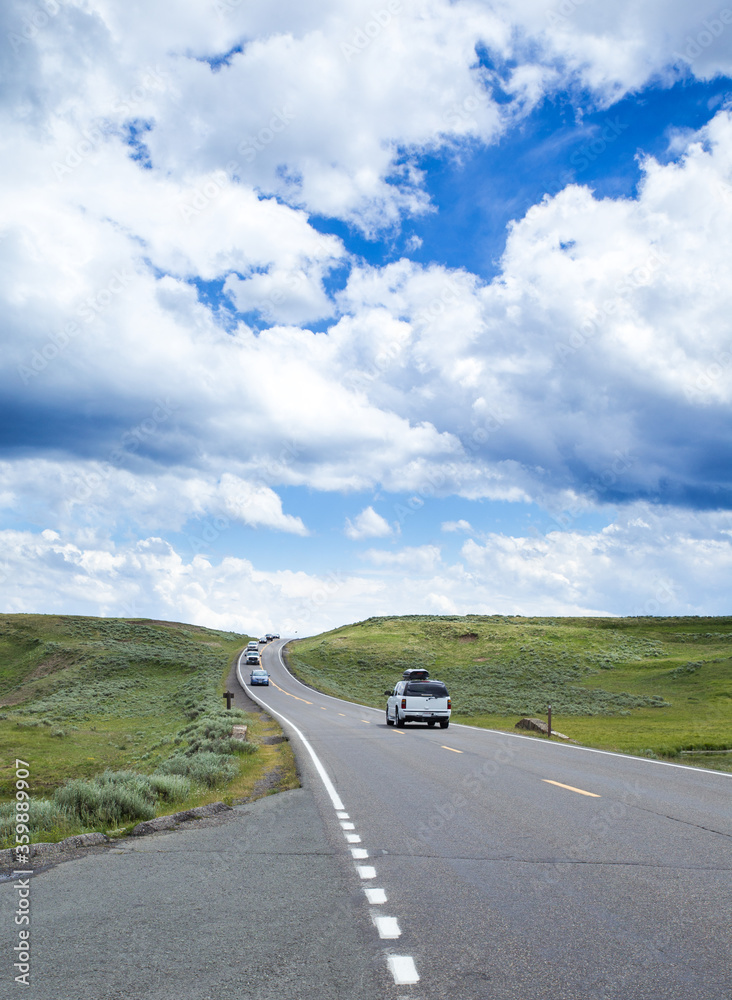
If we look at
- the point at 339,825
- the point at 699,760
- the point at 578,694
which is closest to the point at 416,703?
the point at 699,760

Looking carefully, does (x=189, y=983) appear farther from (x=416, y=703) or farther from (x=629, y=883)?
(x=416, y=703)

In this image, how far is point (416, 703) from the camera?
27.5m

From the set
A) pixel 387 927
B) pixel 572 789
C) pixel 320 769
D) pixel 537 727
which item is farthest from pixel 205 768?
pixel 537 727

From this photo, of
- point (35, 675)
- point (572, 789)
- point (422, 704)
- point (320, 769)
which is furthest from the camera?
point (35, 675)

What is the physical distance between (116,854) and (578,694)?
4681cm

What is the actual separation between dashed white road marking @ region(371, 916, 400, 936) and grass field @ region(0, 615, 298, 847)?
4987 mm

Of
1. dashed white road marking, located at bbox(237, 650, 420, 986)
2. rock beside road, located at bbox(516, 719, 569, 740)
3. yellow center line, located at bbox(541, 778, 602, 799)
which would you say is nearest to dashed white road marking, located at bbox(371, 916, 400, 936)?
dashed white road marking, located at bbox(237, 650, 420, 986)

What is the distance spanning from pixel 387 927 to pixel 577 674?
58.0 m

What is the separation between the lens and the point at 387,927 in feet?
17.0

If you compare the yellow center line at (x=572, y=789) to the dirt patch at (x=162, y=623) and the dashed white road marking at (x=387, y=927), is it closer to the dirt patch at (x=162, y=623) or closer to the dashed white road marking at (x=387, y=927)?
the dashed white road marking at (x=387, y=927)

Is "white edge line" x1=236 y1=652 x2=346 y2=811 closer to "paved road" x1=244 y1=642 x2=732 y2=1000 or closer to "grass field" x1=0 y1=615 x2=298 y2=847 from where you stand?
"paved road" x1=244 y1=642 x2=732 y2=1000

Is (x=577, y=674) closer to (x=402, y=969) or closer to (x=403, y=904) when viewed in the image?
(x=403, y=904)

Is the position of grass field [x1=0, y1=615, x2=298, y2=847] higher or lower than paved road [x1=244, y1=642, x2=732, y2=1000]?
lower

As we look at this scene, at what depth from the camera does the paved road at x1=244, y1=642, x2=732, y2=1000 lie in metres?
4.39
